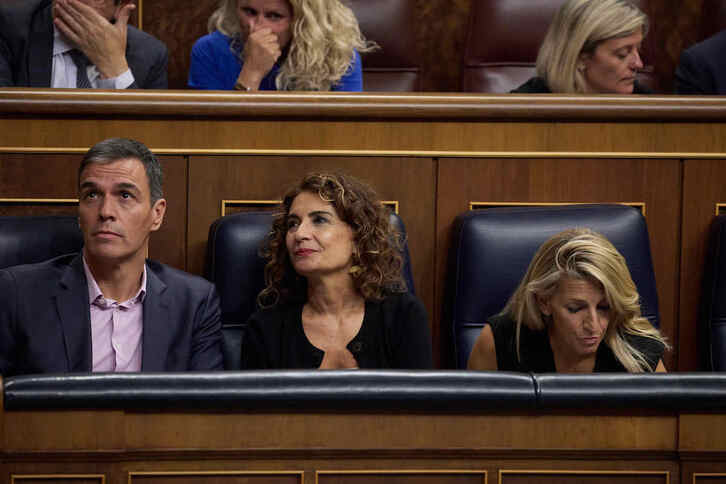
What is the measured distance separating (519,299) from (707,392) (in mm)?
449

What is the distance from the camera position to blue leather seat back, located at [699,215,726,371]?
1.18 metres

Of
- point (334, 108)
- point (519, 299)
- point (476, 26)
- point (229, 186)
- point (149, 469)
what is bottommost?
point (149, 469)

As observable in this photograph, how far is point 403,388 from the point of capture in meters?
0.60

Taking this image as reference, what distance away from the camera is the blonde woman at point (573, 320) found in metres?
1.01

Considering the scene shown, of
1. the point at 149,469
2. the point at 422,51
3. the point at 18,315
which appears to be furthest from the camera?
the point at 422,51

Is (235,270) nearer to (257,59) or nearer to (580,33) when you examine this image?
(257,59)

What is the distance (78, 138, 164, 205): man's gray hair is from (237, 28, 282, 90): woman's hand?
33 cm

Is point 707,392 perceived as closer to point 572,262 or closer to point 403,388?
point 403,388

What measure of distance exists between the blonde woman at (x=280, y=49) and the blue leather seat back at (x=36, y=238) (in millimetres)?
383

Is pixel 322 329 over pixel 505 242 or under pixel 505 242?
under

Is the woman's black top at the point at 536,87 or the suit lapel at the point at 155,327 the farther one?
the woman's black top at the point at 536,87

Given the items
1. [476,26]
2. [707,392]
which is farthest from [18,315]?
[476,26]

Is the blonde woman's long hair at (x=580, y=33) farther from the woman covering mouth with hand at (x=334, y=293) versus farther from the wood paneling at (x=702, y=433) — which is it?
the wood paneling at (x=702, y=433)

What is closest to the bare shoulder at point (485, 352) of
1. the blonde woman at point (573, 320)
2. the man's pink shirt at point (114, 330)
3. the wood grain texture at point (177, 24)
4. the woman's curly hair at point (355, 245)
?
the blonde woman at point (573, 320)
